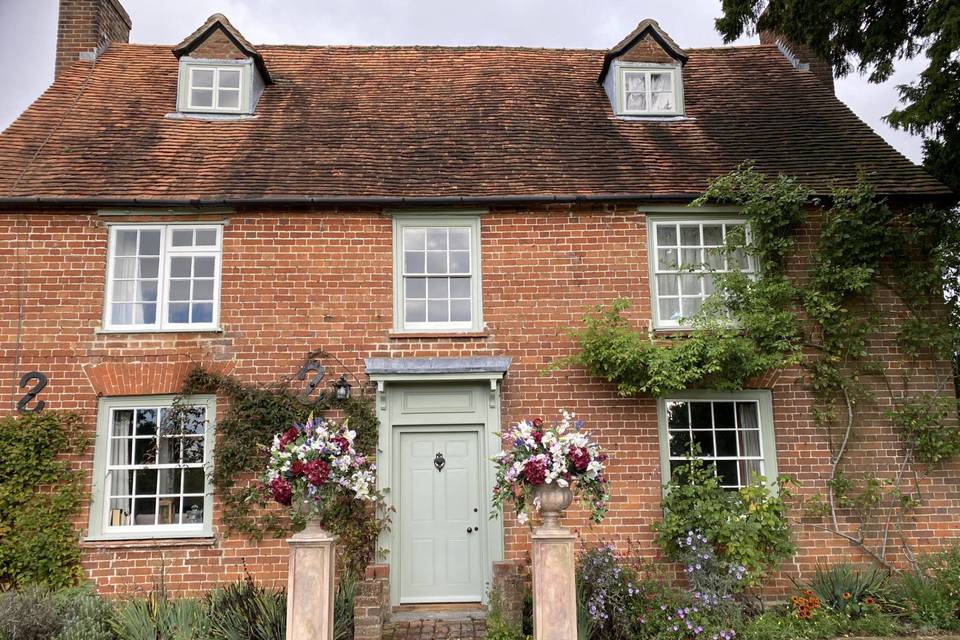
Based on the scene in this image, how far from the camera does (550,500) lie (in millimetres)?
6219

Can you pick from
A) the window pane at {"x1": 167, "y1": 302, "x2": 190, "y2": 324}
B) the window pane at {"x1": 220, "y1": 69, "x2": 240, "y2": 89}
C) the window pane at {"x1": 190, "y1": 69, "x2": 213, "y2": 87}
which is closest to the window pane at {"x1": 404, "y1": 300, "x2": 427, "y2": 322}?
the window pane at {"x1": 167, "y1": 302, "x2": 190, "y2": 324}

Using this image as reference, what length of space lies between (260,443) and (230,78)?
619cm

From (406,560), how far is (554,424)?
255cm

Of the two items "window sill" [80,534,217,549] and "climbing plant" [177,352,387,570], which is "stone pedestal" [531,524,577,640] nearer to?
"climbing plant" [177,352,387,570]

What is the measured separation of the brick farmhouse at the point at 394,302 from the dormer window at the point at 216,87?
2.62 ft

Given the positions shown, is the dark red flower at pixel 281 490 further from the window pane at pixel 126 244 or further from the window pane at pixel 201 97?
the window pane at pixel 201 97

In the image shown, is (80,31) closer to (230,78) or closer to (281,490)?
(230,78)

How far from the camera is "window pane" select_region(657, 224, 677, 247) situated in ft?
31.7

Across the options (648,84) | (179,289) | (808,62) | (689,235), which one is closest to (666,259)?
(689,235)

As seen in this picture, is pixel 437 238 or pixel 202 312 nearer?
pixel 202 312

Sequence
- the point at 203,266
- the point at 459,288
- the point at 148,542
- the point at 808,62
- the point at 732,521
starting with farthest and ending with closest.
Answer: the point at 808,62
the point at 459,288
the point at 203,266
the point at 148,542
the point at 732,521

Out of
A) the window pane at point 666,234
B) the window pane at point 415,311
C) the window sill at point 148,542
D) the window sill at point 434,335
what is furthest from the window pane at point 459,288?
the window sill at point 148,542

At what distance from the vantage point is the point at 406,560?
8711 mm

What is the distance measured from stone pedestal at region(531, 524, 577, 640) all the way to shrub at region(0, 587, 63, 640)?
4.87m
